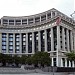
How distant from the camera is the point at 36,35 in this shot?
14600 cm

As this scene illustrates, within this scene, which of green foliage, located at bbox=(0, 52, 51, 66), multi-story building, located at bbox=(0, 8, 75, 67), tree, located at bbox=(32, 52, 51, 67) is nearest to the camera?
tree, located at bbox=(32, 52, 51, 67)

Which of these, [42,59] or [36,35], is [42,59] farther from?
[36,35]

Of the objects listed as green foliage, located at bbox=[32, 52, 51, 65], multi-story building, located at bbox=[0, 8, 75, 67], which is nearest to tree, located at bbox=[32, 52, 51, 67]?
green foliage, located at bbox=[32, 52, 51, 65]

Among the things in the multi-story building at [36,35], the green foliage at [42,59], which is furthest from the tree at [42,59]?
the multi-story building at [36,35]

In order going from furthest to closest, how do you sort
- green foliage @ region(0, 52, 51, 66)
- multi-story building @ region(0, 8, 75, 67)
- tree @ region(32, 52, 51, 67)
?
1. multi-story building @ region(0, 8, 75, 67)
2. green foliage @ region(0, 52, 51, 66)
3. tree @ region(32, 52, 51, 67)

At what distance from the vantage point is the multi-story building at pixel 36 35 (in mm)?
129875

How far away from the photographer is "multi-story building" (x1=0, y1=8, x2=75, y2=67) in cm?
12988

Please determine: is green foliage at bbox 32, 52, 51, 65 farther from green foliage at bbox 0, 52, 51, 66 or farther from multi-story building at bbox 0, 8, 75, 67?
multi-story building at bbox 0, 8, 75, 67

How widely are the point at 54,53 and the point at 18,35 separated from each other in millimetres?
38001

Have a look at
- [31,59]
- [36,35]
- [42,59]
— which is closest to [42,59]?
[42,59]

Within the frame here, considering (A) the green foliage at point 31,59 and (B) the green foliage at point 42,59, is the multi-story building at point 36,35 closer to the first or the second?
(A) the green foliage at point 31,59

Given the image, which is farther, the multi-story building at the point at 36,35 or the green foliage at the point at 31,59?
the multi-story building at the point at 36,35

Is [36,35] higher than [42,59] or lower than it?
higher

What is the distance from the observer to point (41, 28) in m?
138
